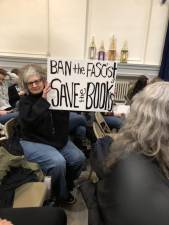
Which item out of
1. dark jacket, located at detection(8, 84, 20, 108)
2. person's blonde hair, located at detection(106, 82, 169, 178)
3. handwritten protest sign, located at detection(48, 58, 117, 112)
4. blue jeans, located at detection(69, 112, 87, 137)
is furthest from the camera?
dark jacket, located at detection(8, 84, 20, 108)

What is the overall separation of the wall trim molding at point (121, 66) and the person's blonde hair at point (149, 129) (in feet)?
10.9

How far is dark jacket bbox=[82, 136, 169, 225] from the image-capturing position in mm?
Answer: 869

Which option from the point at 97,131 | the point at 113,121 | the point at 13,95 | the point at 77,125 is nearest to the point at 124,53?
the point at 113,121

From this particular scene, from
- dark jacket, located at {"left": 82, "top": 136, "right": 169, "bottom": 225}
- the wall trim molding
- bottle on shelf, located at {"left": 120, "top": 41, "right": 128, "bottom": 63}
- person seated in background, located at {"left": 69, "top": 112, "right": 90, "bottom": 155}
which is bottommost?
person seated in background, located at {"left": 69, "top": 112, "right": 90, "bottom": 155}

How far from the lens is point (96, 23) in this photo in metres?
4.21

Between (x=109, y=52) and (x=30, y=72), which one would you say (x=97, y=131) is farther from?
(x=109, y=52)

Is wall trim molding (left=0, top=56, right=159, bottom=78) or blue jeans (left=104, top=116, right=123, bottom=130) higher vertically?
wall trim molding (left=0, top=56, right=159, bottom=78)

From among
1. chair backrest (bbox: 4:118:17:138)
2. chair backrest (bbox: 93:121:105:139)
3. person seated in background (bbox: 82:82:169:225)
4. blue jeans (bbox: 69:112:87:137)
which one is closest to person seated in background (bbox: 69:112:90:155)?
blue jeans (bbox: 69:112:87:137)

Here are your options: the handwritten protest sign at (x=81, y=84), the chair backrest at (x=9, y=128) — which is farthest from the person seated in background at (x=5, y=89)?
the handwritten protest sign at (x=81, y=84)

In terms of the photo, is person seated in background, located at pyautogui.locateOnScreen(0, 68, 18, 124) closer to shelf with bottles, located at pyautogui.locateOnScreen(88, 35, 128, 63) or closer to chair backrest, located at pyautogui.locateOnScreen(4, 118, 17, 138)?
chair backrest, located at pyautogui.locateOnScreen(4, 118, 17, 138)

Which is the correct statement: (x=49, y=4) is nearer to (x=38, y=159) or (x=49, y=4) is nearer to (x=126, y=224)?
(x=38, y=159)

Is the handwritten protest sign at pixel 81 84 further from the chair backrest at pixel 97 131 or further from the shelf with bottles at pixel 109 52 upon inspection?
the shelf with bottles at pixel 109 52

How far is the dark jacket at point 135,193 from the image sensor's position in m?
0.87

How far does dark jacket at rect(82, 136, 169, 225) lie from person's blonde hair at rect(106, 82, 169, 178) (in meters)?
0.04
